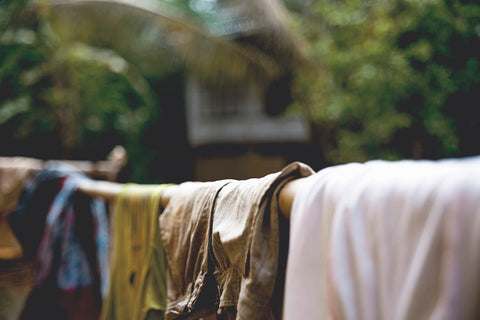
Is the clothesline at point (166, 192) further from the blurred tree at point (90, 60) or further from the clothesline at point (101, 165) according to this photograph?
the blurred tree at point (90, 60)

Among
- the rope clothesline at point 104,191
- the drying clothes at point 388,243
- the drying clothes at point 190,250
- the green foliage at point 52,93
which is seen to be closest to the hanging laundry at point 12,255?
the rope clothesline at point 104,191

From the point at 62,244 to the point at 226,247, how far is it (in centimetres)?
140

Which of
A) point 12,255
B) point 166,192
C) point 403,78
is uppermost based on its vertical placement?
point 403,78

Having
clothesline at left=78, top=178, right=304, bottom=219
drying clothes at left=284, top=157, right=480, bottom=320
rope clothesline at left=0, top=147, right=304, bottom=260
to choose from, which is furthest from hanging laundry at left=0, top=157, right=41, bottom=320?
drying clothes at left=284, top=157, right=480, bottom=320

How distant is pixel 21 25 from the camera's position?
15.7 feet

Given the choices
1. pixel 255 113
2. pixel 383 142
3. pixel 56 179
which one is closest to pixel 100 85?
pixel 255 113

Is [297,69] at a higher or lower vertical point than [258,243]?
higher

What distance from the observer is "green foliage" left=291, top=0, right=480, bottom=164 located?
394 cm

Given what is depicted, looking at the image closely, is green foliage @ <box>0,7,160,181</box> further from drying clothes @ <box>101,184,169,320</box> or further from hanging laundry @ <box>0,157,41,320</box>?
drying clothes @ <box>101,184,169,320</box>

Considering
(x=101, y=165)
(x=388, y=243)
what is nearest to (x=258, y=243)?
(x=388, y=243)

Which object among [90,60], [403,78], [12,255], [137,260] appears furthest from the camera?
[90,60]

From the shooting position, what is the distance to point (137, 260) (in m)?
1.45

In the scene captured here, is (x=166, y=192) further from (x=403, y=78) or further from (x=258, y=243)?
(x=403, y=78)

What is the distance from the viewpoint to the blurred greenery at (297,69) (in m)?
4.07
